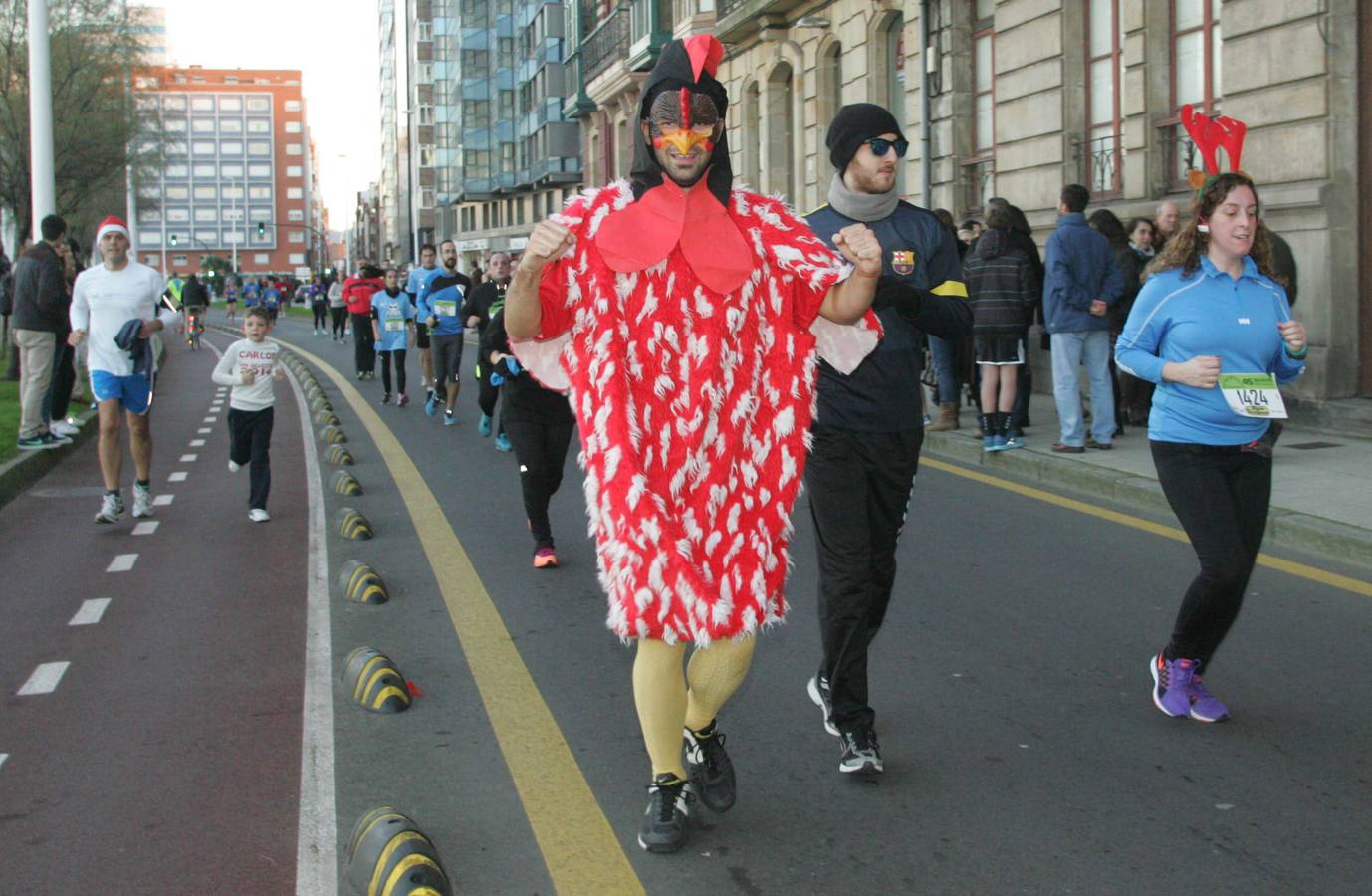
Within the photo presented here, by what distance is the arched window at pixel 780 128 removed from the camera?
29312mm

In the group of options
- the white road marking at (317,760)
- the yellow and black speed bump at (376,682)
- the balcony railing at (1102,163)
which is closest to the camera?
the white road marking at (317,760)

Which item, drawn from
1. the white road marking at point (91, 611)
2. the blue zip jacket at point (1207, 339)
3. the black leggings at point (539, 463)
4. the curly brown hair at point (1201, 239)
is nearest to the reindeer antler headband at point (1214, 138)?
the curly brown hair at point (1201, 239)

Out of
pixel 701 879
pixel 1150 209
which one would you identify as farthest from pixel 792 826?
pixel 1150 209

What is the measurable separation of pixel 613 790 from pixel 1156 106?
13.8 metres

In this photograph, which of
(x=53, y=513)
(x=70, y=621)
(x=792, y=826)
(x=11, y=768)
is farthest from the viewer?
(x=53, y=513)

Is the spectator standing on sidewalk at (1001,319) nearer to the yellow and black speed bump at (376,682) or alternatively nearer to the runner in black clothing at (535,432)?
the runner in black clothing at (535,432)

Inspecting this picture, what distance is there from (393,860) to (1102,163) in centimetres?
1553

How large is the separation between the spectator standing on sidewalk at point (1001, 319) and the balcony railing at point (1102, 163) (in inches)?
225

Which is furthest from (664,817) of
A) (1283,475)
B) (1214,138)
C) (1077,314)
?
(1077,314)

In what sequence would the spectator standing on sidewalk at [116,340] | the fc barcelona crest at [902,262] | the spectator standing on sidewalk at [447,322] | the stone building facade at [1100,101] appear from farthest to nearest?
the spectator standing on sidewalk at [447,322], the stone building facade at [1100,101], the spectator standing on sidewalk at [116,340], the fc barcelona crest at [902,262]

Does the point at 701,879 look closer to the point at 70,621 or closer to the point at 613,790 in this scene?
the point at 613,790

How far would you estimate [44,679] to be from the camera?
19.0 feet

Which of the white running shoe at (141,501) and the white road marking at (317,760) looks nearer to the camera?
the white road marking at (317,760)

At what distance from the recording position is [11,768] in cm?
469
